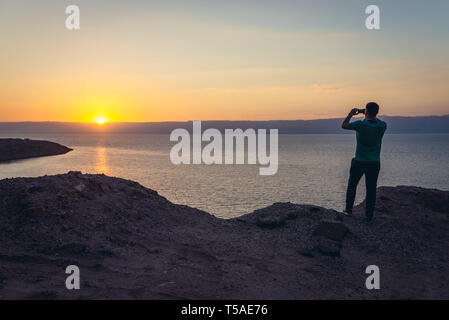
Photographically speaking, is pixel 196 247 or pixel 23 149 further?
pixel 23 149

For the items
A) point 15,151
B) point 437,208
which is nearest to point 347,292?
point 437,208

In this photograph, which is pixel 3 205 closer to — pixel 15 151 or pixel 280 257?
pixel 280 257

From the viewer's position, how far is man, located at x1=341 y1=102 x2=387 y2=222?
888 centimetres

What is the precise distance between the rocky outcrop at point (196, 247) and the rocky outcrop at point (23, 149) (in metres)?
87.4

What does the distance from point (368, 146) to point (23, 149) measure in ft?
330

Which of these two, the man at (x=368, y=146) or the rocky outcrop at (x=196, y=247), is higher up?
the man at (x=368, y=146)

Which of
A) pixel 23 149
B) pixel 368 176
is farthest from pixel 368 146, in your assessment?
pixel 23 149

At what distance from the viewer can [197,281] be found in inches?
257

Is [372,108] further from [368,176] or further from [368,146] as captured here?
[368,176]

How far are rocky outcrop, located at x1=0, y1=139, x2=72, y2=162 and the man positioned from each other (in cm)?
9052

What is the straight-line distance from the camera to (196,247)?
7984 millimetres

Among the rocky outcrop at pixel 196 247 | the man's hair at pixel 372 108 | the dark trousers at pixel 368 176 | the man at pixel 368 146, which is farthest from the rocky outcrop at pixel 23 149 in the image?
the man's hair at pixel 372 108

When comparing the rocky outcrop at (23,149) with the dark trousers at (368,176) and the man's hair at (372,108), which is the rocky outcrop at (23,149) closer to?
the dark trousers at (368,176)

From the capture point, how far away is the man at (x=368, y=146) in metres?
8.88
